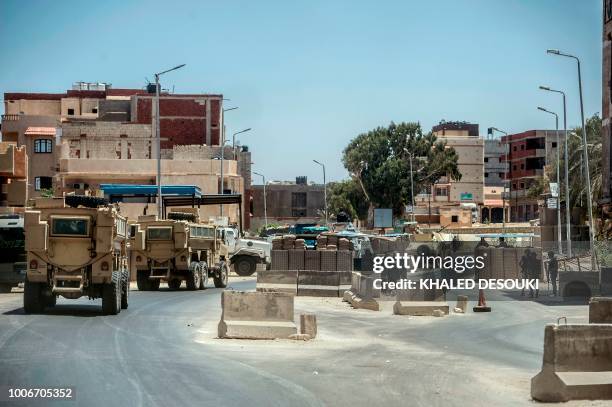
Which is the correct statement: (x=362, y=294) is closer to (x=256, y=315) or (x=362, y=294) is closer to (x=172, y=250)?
(x=172, y=250)

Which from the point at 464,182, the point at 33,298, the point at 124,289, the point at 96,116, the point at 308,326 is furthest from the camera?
the point at 464,182

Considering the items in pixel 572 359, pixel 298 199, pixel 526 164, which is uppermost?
pixel 526 164

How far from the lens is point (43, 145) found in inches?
3282

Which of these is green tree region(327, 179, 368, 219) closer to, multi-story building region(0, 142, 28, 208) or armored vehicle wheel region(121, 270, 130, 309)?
multi-story building region(0, 142, 28, 208)

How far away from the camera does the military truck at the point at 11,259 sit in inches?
1378

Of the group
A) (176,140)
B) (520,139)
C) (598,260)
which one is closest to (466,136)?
(520,139)

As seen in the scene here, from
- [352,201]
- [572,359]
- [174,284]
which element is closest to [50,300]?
[174,284]

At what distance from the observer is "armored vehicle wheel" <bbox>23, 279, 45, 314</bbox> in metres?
24.5

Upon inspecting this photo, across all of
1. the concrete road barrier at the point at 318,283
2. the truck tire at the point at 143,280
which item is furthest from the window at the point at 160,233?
the concrete road barrier at the point at 318,283

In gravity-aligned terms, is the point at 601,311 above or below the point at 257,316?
above

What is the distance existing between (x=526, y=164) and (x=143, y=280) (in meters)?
86.7

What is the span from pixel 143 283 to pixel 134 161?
157ft

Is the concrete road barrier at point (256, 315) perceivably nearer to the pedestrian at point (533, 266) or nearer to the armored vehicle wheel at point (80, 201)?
the armored vehicle wheel at point (80, 201)

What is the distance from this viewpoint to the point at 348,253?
40688 millimetres
